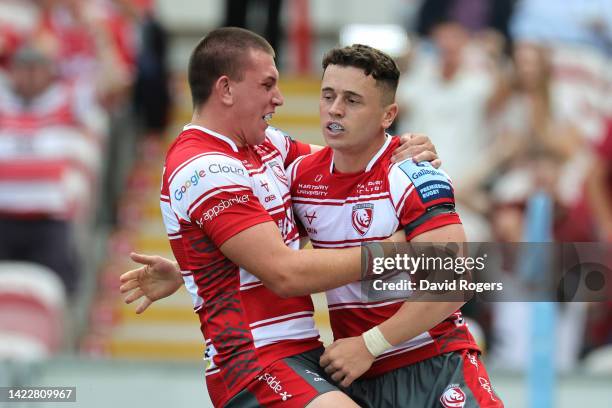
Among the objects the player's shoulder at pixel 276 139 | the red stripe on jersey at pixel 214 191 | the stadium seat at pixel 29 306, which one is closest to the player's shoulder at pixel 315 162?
the player's shoulder at pixel 276 139

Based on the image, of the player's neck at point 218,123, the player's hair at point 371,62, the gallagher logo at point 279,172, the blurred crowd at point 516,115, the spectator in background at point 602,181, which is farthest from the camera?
the blurred crowd at point 516,115

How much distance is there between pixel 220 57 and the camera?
Answer: 5.41 m

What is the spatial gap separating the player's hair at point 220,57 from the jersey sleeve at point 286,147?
0.43m

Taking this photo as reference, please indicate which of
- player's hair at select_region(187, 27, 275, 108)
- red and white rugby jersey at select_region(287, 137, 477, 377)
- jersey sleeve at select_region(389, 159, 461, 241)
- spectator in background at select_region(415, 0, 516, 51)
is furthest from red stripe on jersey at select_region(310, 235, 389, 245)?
spectator in background at select_region(415, 0, 516, 51)

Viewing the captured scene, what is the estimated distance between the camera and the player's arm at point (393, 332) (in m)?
5.17

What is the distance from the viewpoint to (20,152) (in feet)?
34.6

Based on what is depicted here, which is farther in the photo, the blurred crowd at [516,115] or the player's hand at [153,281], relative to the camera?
the blurred crowd at [516,115]

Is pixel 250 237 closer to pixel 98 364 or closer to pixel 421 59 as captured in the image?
pixel 98 364

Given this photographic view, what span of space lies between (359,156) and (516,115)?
5324mm

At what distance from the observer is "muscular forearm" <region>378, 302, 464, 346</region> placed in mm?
5164

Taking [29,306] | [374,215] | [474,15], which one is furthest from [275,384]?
[474,15]

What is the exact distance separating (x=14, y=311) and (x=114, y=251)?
1612 mm

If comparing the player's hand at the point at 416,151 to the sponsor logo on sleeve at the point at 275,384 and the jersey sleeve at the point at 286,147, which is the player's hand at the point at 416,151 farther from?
the sponsor logo on sleeve at the point at 275,384

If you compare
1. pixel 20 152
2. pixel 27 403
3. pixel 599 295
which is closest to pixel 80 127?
pixel 20 152
